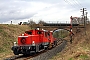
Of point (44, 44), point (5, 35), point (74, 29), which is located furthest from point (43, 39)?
point (74, 29)

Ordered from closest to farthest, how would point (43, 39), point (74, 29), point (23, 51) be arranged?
point (23, 51)
point (43, 39)
point (74, 29)

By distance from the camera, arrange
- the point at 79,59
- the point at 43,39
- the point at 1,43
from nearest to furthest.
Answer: the point at 79,59, the point at 43,39, the point at 1,43

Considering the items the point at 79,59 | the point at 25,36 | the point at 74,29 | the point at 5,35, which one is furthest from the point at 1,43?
the point at 74,29

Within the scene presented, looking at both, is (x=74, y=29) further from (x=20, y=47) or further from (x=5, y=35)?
(x=20, y=47)

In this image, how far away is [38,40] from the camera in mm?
34562

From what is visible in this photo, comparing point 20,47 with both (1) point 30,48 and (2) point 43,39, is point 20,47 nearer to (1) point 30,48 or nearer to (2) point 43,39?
(1) point 30,48

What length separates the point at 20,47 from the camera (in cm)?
3091

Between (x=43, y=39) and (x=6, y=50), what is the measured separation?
765cm

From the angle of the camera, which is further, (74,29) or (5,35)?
(74,29)

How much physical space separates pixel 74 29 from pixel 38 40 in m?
72.2

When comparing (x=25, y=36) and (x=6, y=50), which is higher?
(x=25, y=36)

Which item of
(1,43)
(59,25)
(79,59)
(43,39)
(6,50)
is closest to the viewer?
(79,59)

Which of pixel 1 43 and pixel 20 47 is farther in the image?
pixel 1 43

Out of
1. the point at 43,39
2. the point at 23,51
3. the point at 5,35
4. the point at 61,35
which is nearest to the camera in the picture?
the point at 23,51
